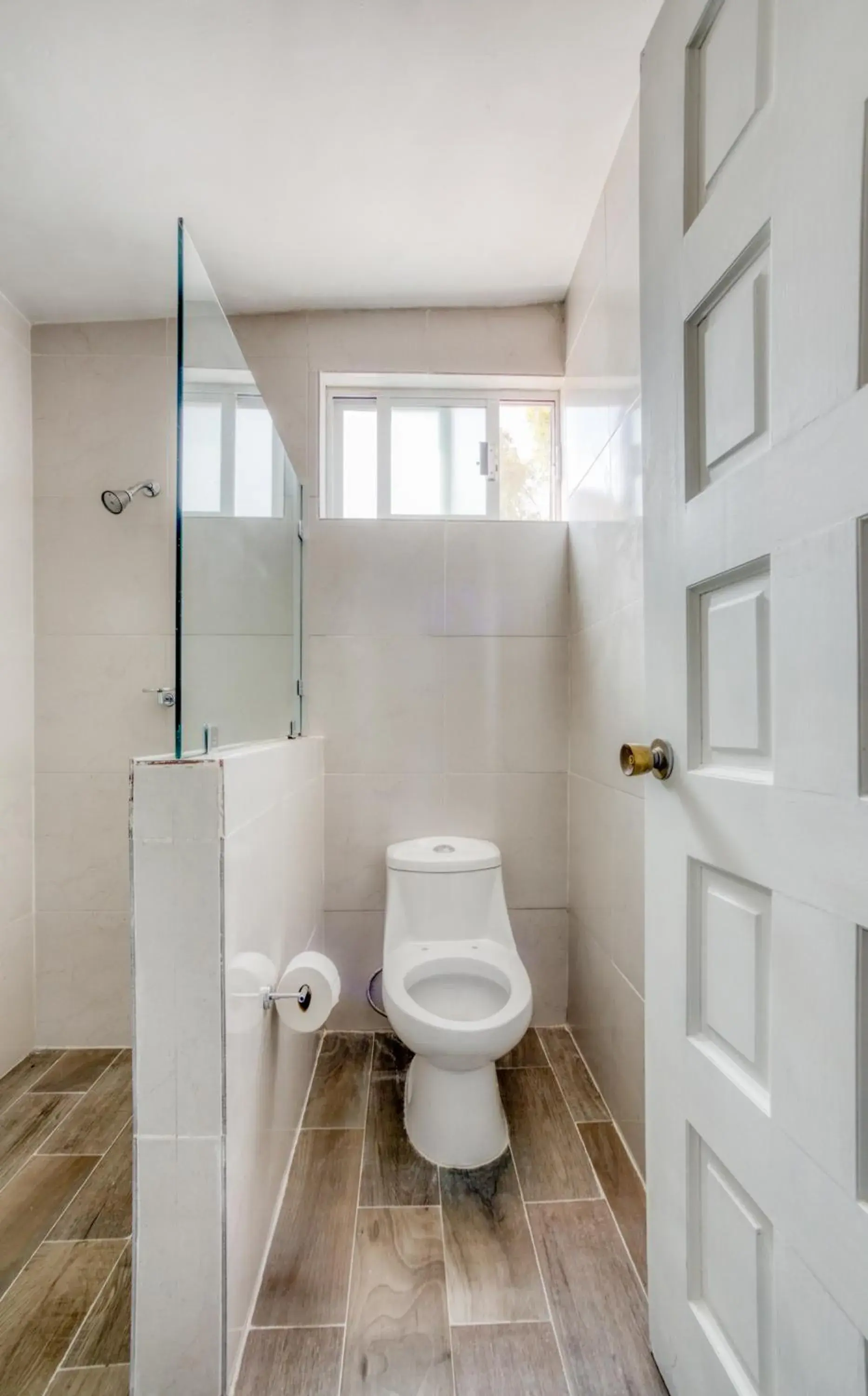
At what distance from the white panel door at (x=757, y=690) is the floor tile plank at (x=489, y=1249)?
272 mm

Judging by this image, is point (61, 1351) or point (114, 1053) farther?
point (114, 1053)

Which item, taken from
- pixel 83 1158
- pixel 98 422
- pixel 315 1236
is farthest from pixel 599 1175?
pixel 98 422

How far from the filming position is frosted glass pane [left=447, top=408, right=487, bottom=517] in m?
2.13

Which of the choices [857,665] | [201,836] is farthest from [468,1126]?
[857,665]

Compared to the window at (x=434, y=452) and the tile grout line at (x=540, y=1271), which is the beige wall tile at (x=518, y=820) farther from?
the window at (x=434, y=452)

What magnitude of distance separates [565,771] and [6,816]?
169 centimetres

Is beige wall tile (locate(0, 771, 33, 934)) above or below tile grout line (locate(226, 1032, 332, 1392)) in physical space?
above

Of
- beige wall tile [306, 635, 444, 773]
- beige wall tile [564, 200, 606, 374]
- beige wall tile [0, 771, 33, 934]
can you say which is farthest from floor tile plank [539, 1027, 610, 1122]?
beige wall tile [564, 200, 606, 374]

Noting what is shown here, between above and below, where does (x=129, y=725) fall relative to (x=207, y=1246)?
above

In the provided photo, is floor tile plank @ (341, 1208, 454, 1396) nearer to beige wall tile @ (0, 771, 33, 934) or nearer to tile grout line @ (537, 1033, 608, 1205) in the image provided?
tile grout line @ (537, 1033, 608, 1205)

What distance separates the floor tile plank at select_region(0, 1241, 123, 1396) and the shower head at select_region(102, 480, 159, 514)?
1.81m

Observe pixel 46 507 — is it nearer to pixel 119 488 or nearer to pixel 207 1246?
pixel 119 488

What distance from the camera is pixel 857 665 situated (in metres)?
0.49

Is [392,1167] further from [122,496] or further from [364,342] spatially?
[364,342]
